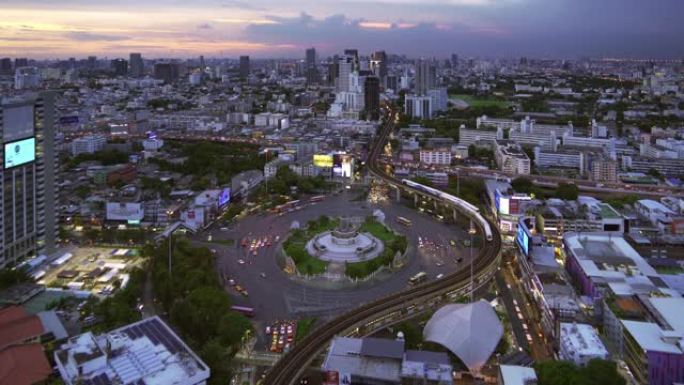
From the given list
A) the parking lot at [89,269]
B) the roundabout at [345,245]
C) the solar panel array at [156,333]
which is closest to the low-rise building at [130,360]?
the solar panel array at [156,333]

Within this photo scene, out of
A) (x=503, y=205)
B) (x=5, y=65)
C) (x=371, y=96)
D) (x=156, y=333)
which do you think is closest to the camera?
(x=156, y=333)

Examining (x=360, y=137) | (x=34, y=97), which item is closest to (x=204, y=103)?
(x=360, y=137)

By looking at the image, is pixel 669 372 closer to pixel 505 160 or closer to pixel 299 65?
pixel 505 160

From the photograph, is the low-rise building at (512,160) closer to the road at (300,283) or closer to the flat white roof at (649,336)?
the road at (300,283)

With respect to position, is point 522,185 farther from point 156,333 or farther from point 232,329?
point 156,333

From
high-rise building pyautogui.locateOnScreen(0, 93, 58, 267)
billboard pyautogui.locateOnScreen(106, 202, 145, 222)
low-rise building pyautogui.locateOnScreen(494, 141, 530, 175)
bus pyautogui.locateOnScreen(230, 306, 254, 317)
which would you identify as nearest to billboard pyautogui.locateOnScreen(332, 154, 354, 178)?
low-rise building pyautogui.locateOnScreen(494, 141, 530, 175)

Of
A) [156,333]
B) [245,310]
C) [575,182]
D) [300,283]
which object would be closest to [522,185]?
[575,182]
